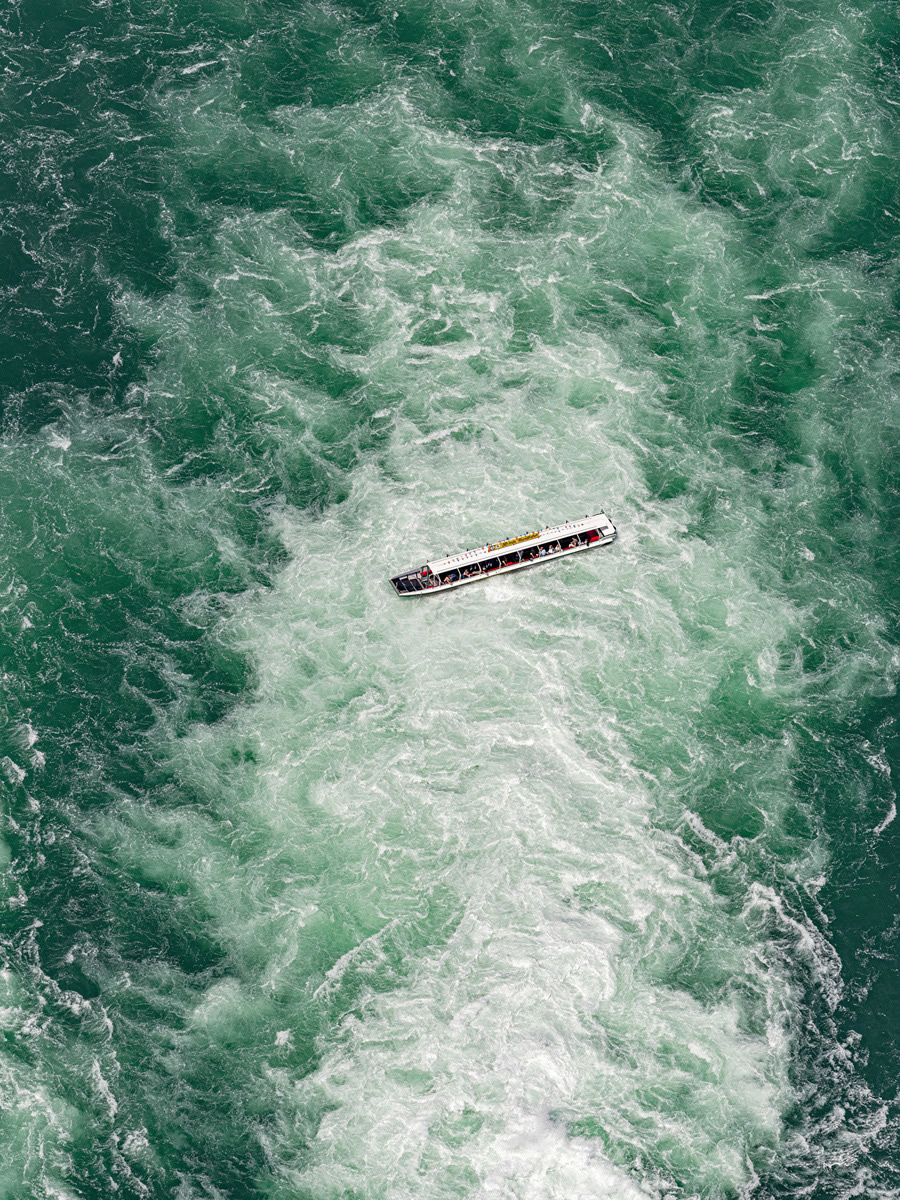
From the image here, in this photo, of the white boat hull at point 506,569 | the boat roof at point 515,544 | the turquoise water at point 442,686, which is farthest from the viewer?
the white boat hull at point 506,569

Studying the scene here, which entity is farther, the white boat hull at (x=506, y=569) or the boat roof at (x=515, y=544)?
the white boat hull at (x=506, y=569)

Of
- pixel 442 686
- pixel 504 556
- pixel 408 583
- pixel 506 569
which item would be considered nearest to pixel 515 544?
pixel 504 556

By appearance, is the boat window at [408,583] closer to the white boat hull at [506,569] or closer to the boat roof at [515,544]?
the white boat hull at [506,569]

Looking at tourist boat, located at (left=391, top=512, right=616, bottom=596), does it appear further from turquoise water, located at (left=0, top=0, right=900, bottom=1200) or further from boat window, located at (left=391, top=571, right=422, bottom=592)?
turquoise water, located at (left=0, top=0, right=900, bottom=1200)

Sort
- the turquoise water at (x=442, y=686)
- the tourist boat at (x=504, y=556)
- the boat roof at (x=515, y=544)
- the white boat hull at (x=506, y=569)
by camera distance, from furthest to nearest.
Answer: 1. the white boat hull at (x=506, y=569)
2. the tourist boat at (x=504, y=556)
3. the boat roof at (x=515, y=544)
4. the turquoise water at (x=442, y=686)

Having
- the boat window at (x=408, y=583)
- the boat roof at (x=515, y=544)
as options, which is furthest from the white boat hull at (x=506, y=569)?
the boat roof at (x=515, y=544)

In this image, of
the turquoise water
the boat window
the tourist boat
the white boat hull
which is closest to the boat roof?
the tourist boat

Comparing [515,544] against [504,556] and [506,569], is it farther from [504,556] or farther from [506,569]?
[506,569]
